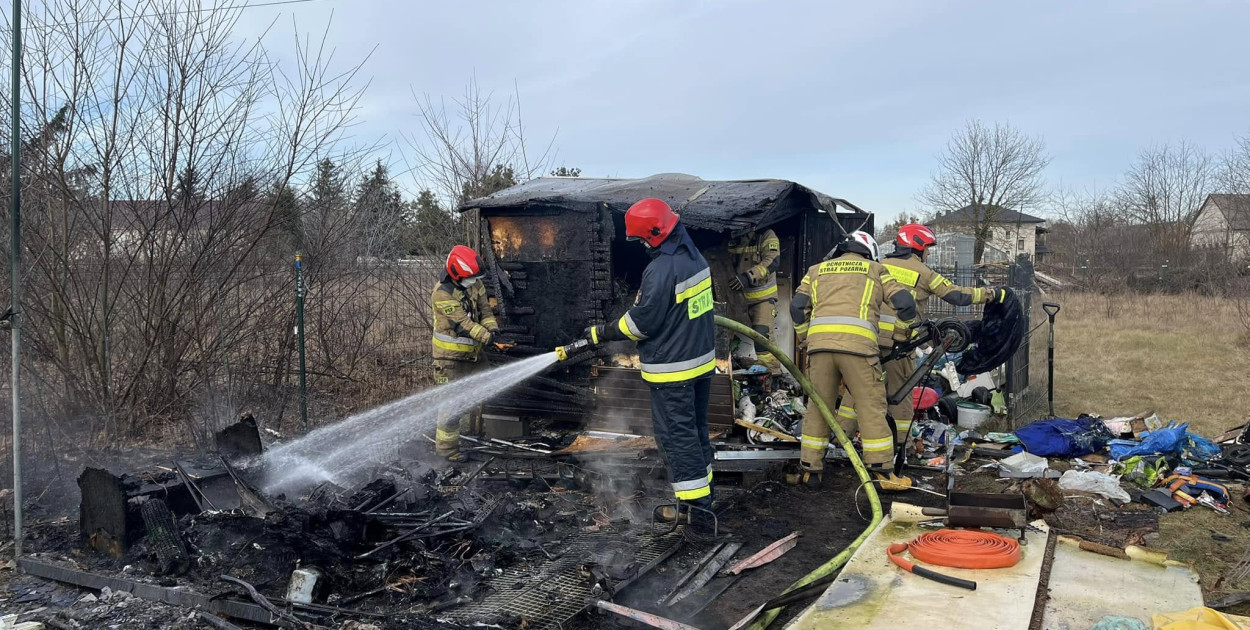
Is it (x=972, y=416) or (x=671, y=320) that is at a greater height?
(x=671, y=320)

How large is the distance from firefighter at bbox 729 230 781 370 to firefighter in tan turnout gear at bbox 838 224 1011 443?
1.68 meters

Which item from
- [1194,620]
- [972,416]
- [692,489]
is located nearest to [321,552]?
[692,489]

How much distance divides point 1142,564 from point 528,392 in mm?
5275

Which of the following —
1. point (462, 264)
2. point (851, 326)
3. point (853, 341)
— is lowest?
point (853, 341)

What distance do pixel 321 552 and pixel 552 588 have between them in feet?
4.23

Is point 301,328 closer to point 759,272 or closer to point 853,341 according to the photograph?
point 759,272

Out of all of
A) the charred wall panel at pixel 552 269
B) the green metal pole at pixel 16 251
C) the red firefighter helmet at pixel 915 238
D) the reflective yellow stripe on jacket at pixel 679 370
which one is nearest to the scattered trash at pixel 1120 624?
the reflective yellow stripe on jacket at pixel 679 370

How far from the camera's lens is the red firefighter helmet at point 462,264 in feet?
22.8

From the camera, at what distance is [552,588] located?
418 centimetres

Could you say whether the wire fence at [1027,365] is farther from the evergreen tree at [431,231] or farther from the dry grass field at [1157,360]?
the evergreen tree at [431,231]

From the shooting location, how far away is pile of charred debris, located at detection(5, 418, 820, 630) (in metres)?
3.91

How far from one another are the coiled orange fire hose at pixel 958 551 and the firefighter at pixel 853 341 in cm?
274

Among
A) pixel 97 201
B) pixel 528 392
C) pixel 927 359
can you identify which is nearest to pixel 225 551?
pixel 528 392

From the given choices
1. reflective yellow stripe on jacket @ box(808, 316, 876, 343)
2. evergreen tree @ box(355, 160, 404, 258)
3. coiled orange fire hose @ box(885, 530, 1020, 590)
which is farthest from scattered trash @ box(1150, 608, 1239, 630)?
evergreen tree @ box(355, 160, 404, 258)
